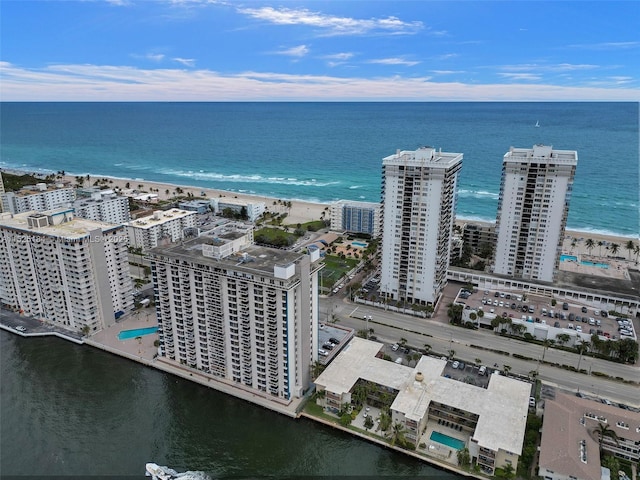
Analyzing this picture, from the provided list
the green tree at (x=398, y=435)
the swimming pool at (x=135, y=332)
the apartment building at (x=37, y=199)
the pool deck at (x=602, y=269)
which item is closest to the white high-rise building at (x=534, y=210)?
the pool deck at (x=602, y=269)

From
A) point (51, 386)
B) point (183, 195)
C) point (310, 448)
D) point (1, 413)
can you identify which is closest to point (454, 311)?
point (310, 448)

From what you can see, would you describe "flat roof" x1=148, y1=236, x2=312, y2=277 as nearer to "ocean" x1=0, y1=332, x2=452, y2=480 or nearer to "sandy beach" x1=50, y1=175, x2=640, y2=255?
"ocean" x1=0, y1=332, x2=452, y2=480

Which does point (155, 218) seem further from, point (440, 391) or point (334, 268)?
point (440, 391)

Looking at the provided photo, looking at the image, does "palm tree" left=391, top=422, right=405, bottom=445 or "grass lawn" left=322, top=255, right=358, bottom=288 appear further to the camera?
"grass lawn" left=322, top=255, right=358, bottom=288

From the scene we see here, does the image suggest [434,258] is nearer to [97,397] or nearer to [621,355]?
[621,355]

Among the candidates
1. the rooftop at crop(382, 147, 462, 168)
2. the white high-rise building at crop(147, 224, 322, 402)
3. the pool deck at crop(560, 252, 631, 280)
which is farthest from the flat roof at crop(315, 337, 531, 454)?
the pool deck at crop(560, 252, 631, 280)

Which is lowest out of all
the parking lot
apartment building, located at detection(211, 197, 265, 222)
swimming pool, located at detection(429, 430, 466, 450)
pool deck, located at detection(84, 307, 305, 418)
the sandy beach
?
swimming pool, located at detection(429, 430, 466, 450)
